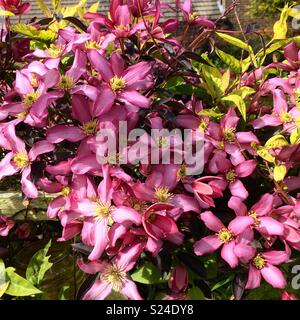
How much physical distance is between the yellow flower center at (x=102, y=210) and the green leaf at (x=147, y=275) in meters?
0.21

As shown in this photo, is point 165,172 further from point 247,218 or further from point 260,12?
point 260,12

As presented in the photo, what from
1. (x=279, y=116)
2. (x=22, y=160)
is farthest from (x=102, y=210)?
(x=279, y=116)

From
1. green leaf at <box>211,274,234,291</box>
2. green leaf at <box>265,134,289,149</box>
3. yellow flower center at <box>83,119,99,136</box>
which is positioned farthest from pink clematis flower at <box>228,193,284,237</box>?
yellow flower center at <box>83,119,99,136</box>

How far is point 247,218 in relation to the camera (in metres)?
0.96

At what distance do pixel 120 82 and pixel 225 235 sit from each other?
37 cm

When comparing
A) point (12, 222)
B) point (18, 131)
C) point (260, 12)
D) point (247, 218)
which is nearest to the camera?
point (247, 218)

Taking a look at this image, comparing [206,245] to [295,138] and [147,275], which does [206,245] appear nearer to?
[147,275]

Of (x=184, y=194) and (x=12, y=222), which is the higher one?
(x=184, y=194)

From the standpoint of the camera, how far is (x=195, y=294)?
3.74 feet

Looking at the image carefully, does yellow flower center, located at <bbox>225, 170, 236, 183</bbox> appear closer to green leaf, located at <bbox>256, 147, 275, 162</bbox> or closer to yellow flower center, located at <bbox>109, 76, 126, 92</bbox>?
green leaf, located at <bbox>256, 147, 275, 162</bbox>

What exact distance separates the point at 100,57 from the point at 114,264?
1.36 feet

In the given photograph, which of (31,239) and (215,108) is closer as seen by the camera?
(215,108)

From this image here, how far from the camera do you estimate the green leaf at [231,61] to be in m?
1.25
